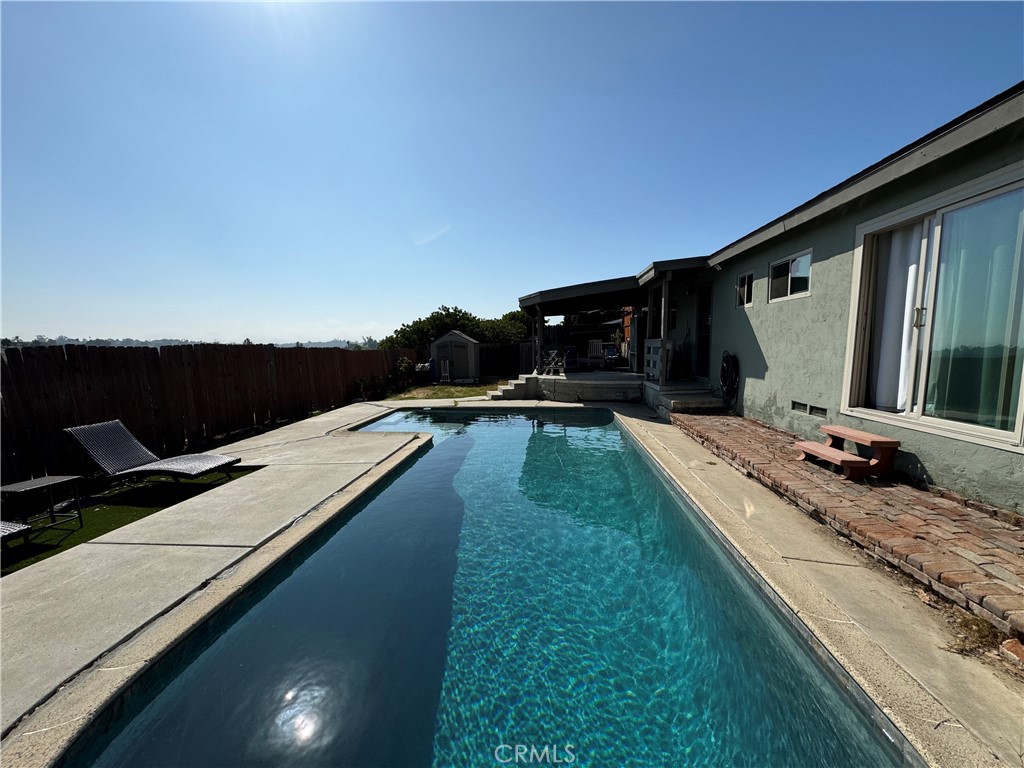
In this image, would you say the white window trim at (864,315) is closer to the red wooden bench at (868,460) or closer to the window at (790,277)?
the red wooden bench at (868,460)

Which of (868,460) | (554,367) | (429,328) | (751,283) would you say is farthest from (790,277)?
(429,328)

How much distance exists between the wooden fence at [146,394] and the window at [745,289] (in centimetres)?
1110

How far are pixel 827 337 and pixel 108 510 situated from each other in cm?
959

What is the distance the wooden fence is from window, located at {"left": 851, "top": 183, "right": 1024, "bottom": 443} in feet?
34.3

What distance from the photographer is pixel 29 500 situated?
4570 millimetres

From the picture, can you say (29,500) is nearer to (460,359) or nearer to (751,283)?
(751,283)

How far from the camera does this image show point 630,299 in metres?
13.9

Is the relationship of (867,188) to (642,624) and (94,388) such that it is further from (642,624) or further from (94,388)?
(94,388)

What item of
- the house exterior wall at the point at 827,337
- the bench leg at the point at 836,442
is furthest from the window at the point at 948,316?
the bench leg at the point at 836,442

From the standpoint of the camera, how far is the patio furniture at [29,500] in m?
3.16

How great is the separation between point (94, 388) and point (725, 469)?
368 inches

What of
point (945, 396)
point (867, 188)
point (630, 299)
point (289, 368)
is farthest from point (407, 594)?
point (630, 299)

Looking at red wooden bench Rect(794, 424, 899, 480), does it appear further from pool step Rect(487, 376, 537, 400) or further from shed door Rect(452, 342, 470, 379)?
shed door Rect(452, 342, 470, 379)

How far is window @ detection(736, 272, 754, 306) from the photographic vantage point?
762cm
